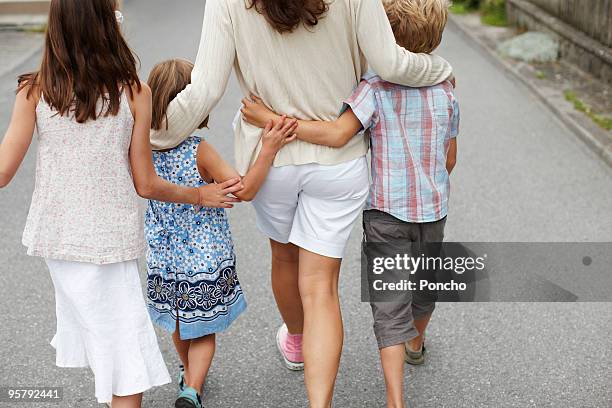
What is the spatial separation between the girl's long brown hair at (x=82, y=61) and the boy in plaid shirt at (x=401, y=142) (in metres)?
0.50

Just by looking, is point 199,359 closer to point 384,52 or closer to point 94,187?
point 94,187

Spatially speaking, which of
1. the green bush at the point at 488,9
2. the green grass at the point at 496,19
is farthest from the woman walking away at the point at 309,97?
the green bush at the point at 488,9

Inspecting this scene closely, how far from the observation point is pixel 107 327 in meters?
2.86

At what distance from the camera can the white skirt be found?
280 cm

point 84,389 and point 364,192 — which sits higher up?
point 364,192

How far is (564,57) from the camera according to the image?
9508 millimetres

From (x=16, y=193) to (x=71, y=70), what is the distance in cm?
379

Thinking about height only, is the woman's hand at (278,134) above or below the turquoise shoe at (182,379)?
above

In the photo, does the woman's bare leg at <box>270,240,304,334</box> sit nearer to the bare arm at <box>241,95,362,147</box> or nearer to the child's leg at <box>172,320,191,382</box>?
the child's leg at <box>172,320,191,382</box>

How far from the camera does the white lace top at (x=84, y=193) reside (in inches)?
105

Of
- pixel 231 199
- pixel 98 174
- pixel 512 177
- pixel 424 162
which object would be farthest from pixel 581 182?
pixel 98 174

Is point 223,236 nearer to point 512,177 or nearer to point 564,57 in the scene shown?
point 512,177

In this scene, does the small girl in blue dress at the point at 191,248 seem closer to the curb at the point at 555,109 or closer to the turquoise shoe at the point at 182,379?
the turquoise shoe at the point at 182,379

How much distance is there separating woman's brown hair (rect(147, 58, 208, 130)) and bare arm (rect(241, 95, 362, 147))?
227 millimetres
